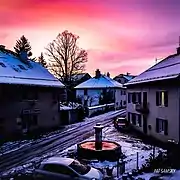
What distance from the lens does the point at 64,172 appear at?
49.6 feet

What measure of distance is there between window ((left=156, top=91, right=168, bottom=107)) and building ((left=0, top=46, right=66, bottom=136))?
539 inches

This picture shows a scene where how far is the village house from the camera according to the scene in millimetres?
67438

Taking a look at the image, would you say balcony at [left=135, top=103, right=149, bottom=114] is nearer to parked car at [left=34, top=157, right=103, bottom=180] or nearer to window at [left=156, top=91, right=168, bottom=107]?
window at [left=156, top=91, right=168, bottom=107]

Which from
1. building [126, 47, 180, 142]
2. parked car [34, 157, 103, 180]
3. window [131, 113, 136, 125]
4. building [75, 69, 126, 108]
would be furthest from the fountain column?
building [75, 69, 126, 108]

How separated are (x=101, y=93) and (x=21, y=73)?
1377 inches

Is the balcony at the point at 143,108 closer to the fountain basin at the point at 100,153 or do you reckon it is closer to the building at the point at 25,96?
the building at the point at 25,96

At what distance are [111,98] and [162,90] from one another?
4083 cm

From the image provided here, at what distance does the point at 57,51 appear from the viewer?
65.4 meters

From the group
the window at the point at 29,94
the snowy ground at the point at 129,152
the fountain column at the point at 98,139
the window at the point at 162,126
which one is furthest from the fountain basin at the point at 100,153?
the window at the point at 29,94

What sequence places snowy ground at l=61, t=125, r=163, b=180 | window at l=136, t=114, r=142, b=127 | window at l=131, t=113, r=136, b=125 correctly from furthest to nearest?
window at l=131, t=113, r=136, b=125
window at l=136, t=114, r=142, b=127
snowy ground at l=61, t=125, r=163, b=180

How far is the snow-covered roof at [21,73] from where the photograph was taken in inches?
1300

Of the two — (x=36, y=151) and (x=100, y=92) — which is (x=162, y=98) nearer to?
(x=36, y=151)

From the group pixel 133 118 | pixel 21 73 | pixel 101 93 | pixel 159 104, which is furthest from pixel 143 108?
pixel 101 93

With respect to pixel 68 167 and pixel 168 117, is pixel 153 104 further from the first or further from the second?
pixel 68 167
